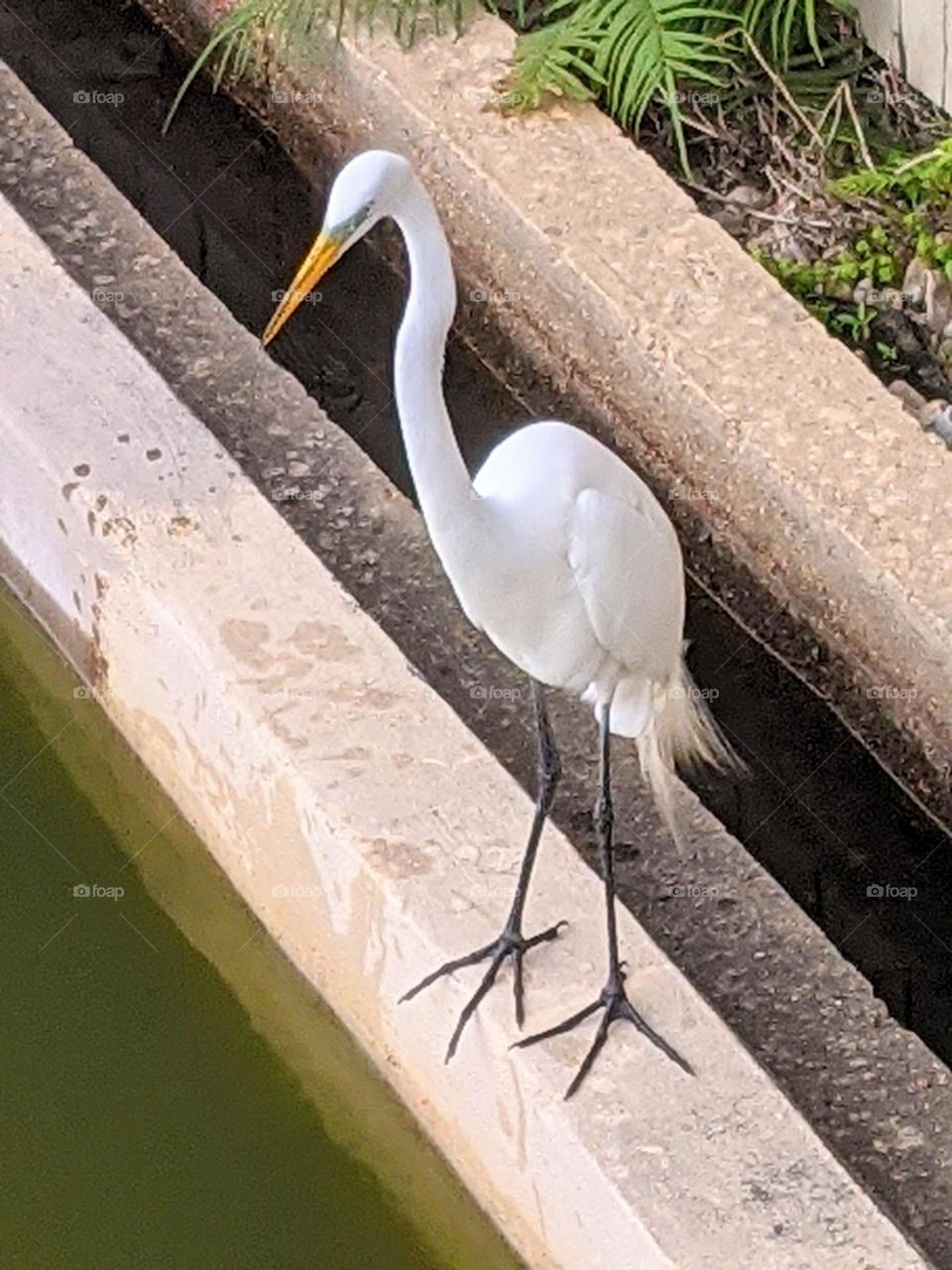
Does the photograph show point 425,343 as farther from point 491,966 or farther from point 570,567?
point 491,966

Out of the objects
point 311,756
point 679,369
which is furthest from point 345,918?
point 679,369

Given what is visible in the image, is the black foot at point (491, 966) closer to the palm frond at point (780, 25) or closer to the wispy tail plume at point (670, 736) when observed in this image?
the wispy tail plume at point (670, 736)

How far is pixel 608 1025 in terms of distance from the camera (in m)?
2.89

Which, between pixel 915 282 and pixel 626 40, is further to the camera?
pixel 626 40

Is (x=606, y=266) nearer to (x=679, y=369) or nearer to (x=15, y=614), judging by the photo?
(x=679, y=369)

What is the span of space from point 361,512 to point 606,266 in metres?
0.63

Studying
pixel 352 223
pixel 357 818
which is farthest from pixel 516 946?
pixel 352 223

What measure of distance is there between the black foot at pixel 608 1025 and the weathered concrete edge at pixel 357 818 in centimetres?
2

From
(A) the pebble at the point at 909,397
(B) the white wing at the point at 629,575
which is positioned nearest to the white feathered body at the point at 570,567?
(B) the white wing at the point at 629,575

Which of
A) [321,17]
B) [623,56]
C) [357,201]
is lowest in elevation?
[321,17]

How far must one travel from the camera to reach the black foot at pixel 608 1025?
285 centimetres

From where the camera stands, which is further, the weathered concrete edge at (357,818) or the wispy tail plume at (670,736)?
the wispy tail plume at (670,736)

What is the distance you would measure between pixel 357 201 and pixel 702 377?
142cm

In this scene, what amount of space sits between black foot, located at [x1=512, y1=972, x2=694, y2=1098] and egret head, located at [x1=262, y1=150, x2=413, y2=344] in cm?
103
